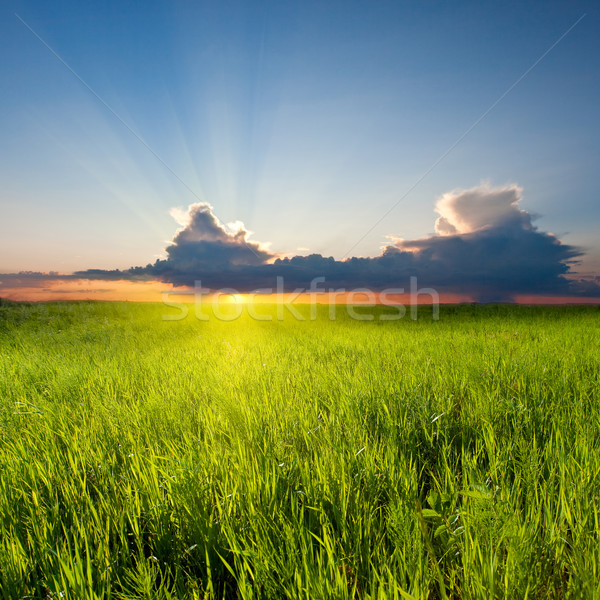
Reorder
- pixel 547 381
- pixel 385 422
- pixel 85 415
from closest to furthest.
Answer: pixel 385 422 → pixel 85 415 → pixel 547 381

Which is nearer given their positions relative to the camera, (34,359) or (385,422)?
(385,422)

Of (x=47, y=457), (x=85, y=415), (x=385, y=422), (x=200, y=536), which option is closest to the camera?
(x=200, y=536)

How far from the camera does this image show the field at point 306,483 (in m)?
1.35

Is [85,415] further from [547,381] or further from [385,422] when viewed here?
[547,381]

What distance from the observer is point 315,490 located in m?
1.76

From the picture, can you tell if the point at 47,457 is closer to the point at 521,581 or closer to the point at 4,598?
the point at 4,598

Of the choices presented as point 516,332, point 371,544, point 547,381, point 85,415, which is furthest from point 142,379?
point 516,332

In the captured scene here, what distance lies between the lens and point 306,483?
5.98ft

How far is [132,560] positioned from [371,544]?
1189 millimetres

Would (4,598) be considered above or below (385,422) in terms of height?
below

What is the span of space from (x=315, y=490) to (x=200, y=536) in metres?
0.60

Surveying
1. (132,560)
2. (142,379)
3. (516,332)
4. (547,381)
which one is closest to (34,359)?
(142,379)

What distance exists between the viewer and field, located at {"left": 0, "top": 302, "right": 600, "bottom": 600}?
1.35 meters

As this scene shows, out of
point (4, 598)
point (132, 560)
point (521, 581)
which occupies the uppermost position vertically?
point (521, 581)
